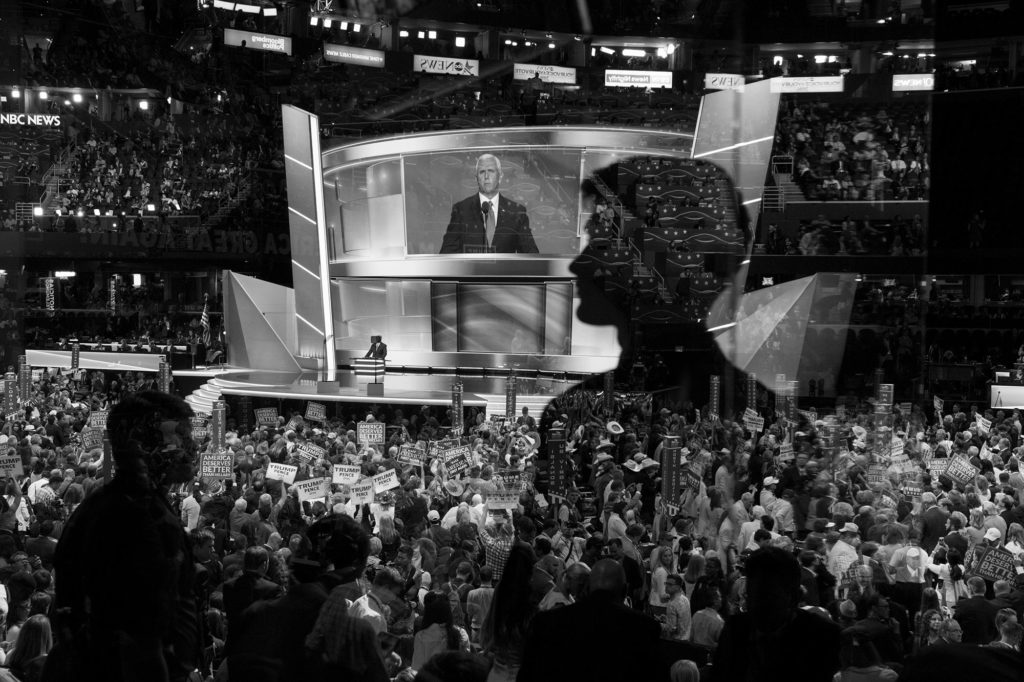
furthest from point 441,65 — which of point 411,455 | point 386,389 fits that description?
point 411,455

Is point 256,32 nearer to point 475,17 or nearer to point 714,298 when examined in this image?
point 475,17

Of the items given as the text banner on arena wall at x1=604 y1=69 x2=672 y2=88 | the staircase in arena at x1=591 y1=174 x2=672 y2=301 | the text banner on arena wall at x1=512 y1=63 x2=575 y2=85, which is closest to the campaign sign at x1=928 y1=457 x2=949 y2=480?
the staircase in arena at x1=591 y1=174 x2=672 y2=301

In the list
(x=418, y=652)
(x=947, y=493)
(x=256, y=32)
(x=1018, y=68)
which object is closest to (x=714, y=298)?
(x=1018, y=68)

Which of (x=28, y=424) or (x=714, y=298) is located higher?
(x=714, y=298)

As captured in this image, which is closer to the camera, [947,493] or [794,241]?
[947,493]

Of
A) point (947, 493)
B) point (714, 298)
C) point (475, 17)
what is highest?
point (475, 17)

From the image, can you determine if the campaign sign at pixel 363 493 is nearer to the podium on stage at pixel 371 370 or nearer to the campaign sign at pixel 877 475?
the campaign sign at pixel 877 475

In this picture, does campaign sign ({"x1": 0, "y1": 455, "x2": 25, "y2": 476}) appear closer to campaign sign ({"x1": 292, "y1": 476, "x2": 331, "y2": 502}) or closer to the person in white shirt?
the person in white shirt

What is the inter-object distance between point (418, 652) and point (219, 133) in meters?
29.2

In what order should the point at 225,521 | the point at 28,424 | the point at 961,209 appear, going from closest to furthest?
1. the point at 225,521
2. the point at 28,424
3. the point at 961,209

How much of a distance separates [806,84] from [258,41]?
53.2 feet

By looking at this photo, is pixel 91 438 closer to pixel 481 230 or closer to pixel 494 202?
pixel 481 230

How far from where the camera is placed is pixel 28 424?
51.5ft

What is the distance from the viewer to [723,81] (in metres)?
30.8
